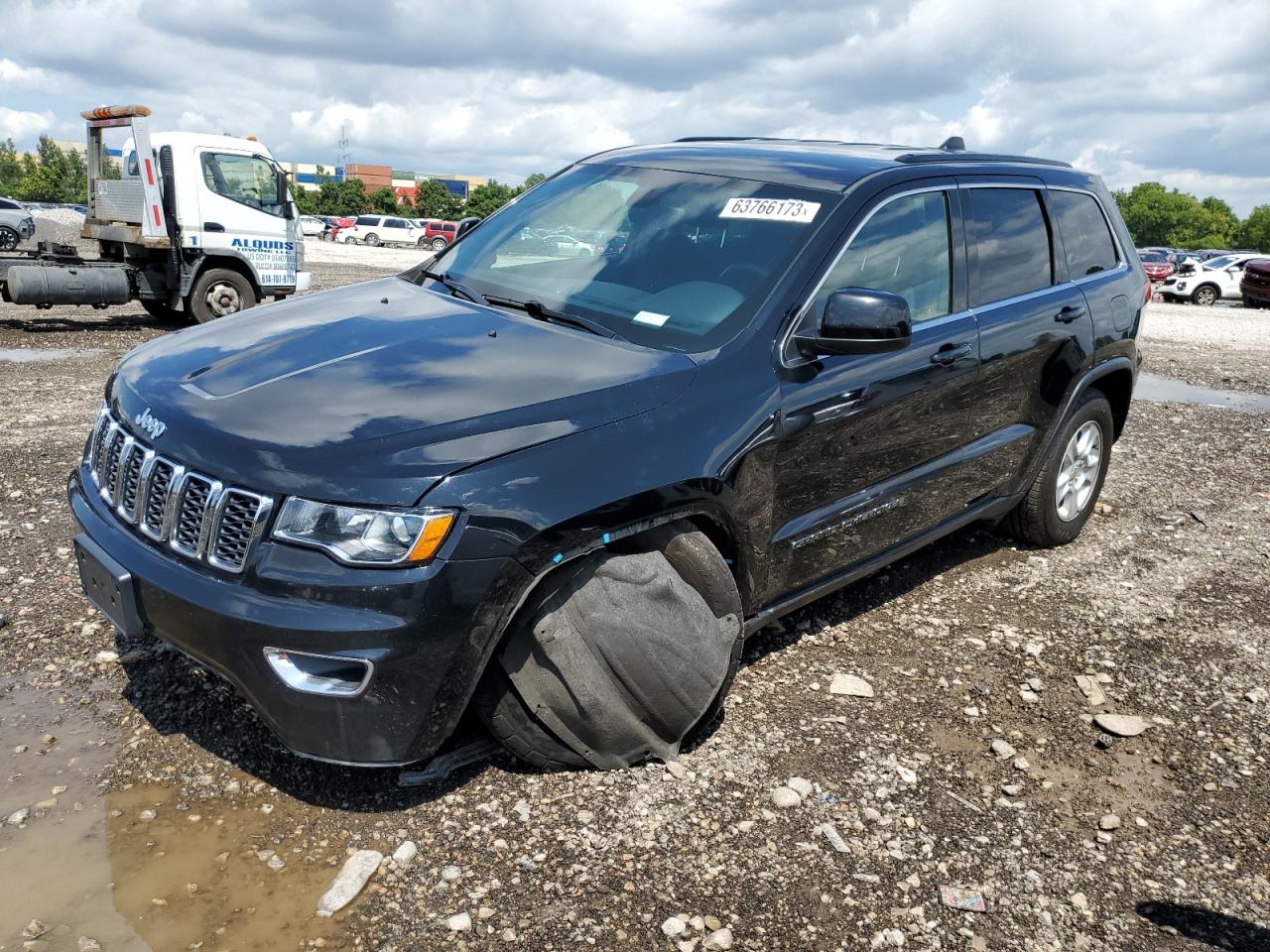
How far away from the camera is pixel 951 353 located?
402cm

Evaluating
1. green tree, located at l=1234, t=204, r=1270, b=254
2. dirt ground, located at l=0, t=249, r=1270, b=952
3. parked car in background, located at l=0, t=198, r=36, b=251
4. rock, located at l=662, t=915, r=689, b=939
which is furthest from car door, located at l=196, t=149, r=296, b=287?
green tree, located at l=1234, t=204, r=1270, b=254

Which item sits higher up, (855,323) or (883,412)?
(855,323)

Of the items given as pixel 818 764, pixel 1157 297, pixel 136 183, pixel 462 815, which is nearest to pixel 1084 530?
pixel 818 764

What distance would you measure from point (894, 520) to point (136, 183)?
1164 centimetres

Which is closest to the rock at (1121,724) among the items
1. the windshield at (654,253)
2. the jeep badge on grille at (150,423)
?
the windshield at (654,253)

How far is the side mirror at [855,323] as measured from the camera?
3.32 m

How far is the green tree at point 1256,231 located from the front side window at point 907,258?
108037 mm

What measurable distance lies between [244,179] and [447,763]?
11508 mm

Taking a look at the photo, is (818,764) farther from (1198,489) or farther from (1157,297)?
(1157,297)

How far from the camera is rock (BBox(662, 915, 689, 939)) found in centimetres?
258

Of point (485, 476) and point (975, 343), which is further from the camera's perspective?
point (975, 343)

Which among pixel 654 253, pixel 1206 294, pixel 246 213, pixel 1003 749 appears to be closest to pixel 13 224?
pixel 246 213

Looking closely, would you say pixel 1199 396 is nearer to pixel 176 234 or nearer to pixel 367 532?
pixel 367 532

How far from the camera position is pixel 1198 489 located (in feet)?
23.0
